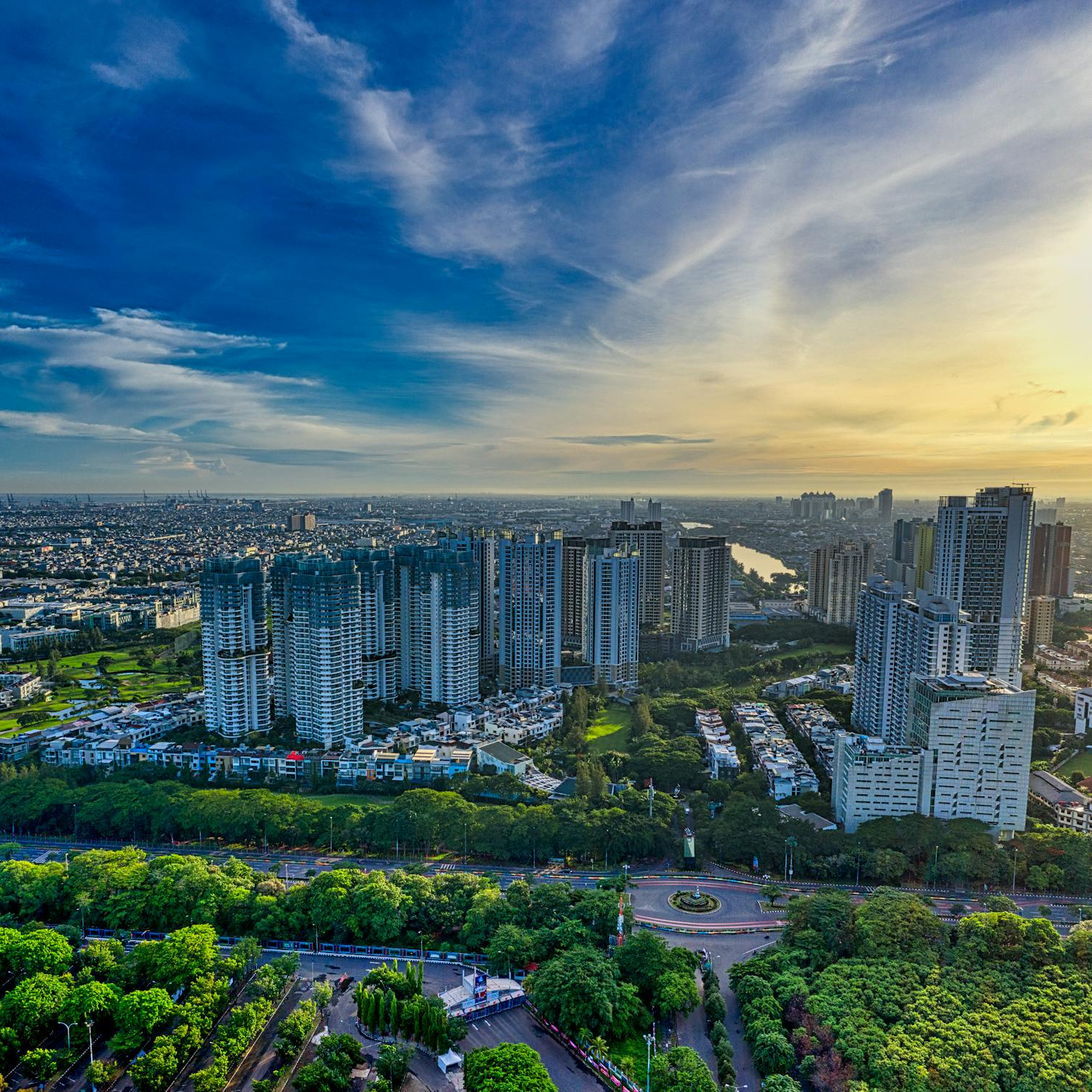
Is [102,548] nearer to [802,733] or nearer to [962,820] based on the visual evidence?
[802,733]

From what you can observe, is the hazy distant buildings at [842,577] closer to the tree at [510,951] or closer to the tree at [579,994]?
the tree at [510,951]

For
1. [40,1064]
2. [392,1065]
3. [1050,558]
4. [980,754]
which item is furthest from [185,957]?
[1050,558]

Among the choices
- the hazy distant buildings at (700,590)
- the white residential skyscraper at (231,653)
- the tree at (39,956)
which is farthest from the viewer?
the hazy distant buildings at (700,590)

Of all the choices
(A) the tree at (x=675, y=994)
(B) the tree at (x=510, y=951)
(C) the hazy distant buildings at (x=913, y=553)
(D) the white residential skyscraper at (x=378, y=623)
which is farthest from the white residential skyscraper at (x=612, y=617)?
(A) the tree at (x=675, y=994)

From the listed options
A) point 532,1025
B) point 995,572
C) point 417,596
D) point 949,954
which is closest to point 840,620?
point 995,572

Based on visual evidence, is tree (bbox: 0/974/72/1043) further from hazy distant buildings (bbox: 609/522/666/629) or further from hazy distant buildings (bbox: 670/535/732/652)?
hazy distant buildings (bbox: 609/522/666/629)

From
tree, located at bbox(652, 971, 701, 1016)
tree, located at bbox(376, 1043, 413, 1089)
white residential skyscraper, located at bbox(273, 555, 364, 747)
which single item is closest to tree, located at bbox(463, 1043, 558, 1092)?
tree, located at bbox(376, 1043, 413, 1089)

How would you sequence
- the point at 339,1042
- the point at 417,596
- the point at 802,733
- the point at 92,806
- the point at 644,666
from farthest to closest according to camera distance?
1. the point at 644,666
2. the point at 417,596
3. the point at 802,733
4. the point at 92,806
5. the point at 339,1042
